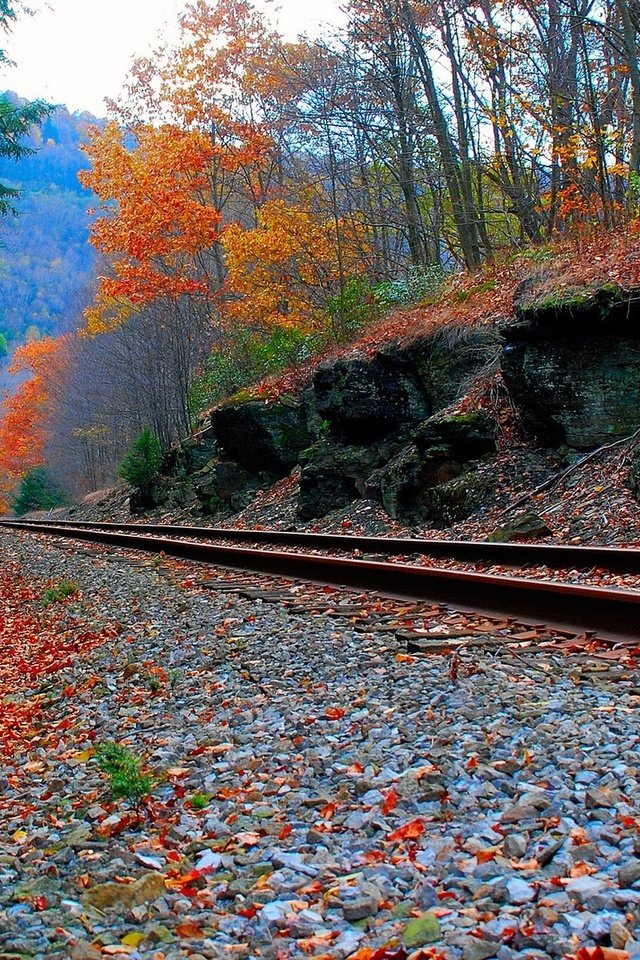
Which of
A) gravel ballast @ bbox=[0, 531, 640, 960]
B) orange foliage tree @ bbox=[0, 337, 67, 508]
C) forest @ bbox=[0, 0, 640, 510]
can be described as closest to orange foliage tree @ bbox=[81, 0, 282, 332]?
forest @ bbox=[0, 0, 640, 510]

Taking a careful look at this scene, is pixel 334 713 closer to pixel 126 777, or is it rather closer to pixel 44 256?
pixel 126 777

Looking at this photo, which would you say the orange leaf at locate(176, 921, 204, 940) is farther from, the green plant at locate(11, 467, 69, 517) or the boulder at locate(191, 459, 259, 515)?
the green plant at locate(11, 467, 69, 517)

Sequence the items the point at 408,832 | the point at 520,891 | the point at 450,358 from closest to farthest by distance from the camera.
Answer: the point at 520,891 → the point at 408,832 → the point at 450,358

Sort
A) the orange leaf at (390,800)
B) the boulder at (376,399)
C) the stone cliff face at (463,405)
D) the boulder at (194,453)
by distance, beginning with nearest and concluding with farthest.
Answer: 1. the orange leaf at (390,800)
2. the stone cliff face at (463,405)
3. the boulder at (376,399)
4. the boulder at (194,453)

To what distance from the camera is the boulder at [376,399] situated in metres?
15.0

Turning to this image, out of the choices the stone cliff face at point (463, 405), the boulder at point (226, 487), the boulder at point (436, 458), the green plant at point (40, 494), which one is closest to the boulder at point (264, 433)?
the boulder at point (226, 487)

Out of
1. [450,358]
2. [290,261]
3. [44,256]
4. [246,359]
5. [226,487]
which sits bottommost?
[226,487]


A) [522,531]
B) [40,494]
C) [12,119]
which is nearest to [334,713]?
[522,531]

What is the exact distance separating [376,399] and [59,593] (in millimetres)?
6873

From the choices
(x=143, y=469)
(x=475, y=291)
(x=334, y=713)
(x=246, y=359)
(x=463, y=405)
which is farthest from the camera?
(x=143, y=469)

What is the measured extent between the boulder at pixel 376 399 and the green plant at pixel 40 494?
36784 mm

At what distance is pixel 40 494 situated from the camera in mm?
49969

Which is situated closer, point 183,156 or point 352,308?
point 352,308

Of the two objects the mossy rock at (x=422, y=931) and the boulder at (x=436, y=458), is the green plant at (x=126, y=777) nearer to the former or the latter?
the mossy rock at (x=422, y=931)
